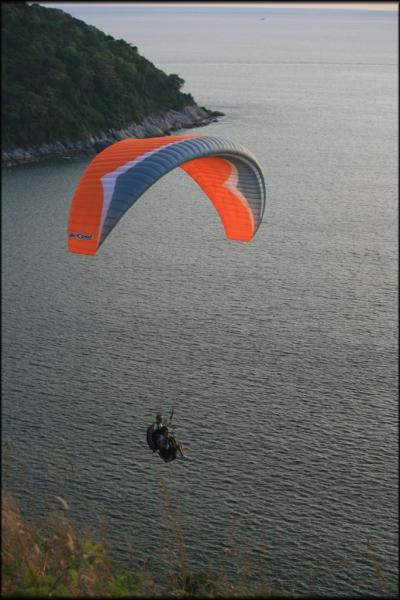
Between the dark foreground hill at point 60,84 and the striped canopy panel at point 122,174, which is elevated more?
the dark foreground hill at point 60,84

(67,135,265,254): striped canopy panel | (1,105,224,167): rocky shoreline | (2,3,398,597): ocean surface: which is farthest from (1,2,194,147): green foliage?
(67,135,265,254): striped canopy panel

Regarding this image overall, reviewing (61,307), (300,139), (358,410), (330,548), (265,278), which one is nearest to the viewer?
(330,548)

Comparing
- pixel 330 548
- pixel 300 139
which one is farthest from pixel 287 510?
pixel 300 139

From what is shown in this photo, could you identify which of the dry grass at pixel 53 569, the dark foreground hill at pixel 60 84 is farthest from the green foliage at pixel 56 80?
the dry grass at pixel 53 569

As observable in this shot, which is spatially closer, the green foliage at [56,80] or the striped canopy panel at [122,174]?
the striped canopy panel at [122,174]

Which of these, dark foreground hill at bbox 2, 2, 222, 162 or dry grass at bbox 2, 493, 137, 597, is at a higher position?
dark foreground hill at bbox 2, 2, 222, 162

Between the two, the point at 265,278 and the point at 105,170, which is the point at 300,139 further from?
the point at 105,170

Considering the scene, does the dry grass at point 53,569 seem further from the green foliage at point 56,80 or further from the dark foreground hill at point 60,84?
the green foliage at point 56,80

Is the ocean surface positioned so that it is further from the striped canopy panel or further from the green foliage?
the green foliage
